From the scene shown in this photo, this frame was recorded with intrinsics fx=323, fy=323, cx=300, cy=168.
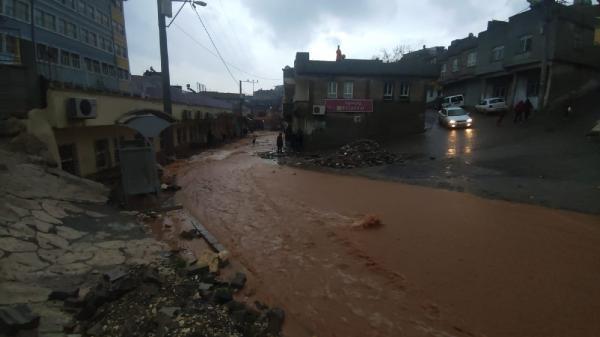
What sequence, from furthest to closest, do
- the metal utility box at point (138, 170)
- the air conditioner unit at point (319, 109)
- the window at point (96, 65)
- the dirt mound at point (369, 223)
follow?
the window at point (96, 65)
the air conditioner unit at point (319, 109)
the metal utility box at point (138, 170)
the dirt mound at point (369, 223)

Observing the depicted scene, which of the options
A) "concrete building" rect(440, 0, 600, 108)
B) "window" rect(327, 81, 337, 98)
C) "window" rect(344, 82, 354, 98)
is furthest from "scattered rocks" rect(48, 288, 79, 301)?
"concrete building" rect(440, 0, 600, 108)

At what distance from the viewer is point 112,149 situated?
14.1 metres

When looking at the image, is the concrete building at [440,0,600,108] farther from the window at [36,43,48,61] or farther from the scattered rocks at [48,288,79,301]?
the window at [36,43,48,61]

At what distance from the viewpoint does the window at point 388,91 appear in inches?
1065

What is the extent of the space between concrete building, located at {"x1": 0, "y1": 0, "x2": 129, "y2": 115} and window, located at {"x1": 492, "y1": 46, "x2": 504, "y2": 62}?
3343cm

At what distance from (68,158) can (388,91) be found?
23089 mm

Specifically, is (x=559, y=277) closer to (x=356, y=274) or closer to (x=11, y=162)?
(x=356, y=274)

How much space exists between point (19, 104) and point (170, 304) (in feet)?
27.8

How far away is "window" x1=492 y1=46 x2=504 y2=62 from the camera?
30.5 m

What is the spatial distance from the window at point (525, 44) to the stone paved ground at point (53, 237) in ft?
106

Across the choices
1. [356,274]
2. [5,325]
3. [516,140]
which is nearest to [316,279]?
[356,274]

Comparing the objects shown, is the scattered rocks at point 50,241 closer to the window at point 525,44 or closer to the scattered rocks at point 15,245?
the scattered rocks at point 15,245

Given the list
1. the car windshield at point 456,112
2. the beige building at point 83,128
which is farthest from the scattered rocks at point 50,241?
the car windshield at point 456,112

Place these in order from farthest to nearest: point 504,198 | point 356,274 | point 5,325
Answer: point 504,198
point 356,274
point 5,325
